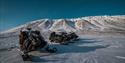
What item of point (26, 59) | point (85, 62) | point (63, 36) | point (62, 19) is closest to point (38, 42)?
point (26, 59)

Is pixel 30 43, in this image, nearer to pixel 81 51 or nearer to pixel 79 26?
pixel 81 51

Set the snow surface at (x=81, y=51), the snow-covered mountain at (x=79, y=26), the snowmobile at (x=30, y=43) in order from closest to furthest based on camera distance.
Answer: the snow surface at (x=81, y=51) → the snowmobile at (x=30, y=43) → the snow-covered mountain at (x=79, y=26)

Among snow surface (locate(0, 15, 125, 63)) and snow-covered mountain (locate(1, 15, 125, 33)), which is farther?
snow-covered mountain (locate(1, 15, 125, 33))

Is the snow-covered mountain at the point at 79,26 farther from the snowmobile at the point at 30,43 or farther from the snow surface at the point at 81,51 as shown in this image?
the snowmobile at the point at 30,43

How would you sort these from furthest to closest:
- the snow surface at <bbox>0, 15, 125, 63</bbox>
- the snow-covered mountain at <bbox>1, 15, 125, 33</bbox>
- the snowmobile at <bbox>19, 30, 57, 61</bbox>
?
the snow-covered mountain at <bbox>1, 15, 125, 33</bbox> < the snowmobile at <bbox>19, 30, 57, 61</bbox> < the snow surface at <bbox>0, 15, 125, 63</bbox>

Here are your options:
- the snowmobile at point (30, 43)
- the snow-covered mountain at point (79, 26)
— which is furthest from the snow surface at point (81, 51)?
the snow-covered mountain at point (79, 26)

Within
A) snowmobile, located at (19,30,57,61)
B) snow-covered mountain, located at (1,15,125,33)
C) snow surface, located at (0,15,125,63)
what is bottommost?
snow surface, located at (0,15,125,63)

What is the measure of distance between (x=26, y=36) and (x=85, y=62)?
567 centimetres

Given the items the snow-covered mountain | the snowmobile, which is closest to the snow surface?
the snowmobile

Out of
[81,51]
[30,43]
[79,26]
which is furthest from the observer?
[79,26]

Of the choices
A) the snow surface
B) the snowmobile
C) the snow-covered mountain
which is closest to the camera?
the snow surface

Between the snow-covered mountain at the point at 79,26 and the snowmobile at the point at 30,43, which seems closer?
the snowmobile at the point at 30,43

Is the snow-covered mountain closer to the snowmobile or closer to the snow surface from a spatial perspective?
the snow surface

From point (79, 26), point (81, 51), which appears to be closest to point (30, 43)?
point (81, 51)
